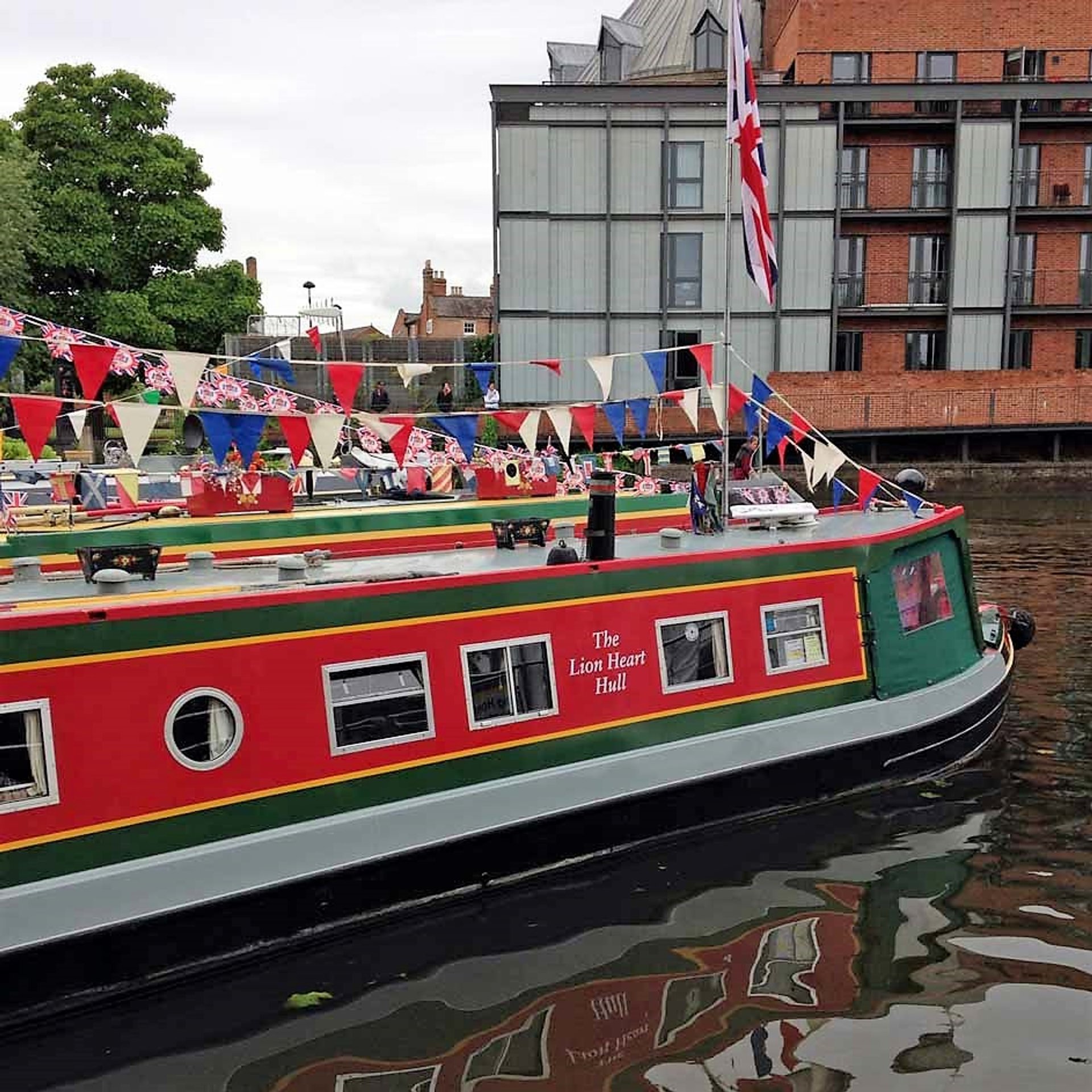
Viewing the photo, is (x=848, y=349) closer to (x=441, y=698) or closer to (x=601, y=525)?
(x=601, y=525)

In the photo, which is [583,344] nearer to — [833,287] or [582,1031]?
[833,287]

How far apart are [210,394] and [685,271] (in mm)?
24067

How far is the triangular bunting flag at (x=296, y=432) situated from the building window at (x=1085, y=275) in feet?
105

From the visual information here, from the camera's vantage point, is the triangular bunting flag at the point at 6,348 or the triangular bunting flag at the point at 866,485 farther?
the triangular bunting flag at the point at 866,485

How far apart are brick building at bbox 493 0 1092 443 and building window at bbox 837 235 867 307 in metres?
0.07

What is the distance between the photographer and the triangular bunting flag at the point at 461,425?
1219 cm

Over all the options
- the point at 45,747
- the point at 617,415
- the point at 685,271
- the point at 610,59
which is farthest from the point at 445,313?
the point at 45,747

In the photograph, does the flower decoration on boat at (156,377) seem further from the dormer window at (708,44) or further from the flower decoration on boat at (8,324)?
the dormer window at (708,44)

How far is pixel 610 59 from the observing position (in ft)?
157

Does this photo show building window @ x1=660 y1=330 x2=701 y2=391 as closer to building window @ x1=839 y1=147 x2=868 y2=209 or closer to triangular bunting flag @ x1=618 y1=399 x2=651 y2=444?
building window @ x1=839 y1=147 x2=868 y2=209

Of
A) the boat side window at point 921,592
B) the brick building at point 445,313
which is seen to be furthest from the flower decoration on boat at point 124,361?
the brick building at point 445,313

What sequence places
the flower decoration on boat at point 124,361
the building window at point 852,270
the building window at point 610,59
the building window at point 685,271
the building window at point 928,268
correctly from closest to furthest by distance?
the flower decoration on boat at point 124,361, the building window at point 685,271, the building window at point 852,270, the building window at point 928,268, the building window at point 610,59

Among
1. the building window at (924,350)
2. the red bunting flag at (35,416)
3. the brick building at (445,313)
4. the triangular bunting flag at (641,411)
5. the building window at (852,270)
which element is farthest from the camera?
the brick building at (445,313)

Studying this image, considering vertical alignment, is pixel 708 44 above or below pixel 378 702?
above
